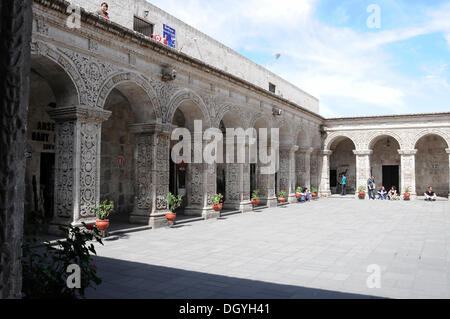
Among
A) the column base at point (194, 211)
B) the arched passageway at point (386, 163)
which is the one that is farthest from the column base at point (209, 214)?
the arched passageway at point (386, 163)

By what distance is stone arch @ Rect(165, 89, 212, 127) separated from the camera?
10516 millimetres

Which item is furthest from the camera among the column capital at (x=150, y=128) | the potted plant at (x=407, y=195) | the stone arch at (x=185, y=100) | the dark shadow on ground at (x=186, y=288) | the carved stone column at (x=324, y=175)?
the carved stone column at (x=324, y=175)

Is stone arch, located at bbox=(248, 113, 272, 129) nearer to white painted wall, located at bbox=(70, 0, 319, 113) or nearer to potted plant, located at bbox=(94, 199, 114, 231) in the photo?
white painted wall, located at bbox=(70, 0, 319, 113)

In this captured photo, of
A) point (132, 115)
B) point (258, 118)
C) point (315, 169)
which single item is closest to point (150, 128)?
point (132, 115)

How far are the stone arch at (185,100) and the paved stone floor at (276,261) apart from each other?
10.5ft

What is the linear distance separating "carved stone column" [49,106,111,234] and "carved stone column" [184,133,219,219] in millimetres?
4327

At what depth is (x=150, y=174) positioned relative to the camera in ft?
32.8

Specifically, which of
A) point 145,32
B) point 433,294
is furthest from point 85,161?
point 433,294

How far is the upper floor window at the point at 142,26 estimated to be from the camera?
37.0 ft

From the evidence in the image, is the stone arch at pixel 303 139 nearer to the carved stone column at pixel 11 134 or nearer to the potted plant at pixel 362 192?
the potted plant at pixel 362 192

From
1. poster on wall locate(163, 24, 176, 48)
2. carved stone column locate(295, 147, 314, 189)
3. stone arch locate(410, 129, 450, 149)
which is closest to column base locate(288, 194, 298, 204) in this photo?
carved stone column locate(295, 147, 314, 189)
